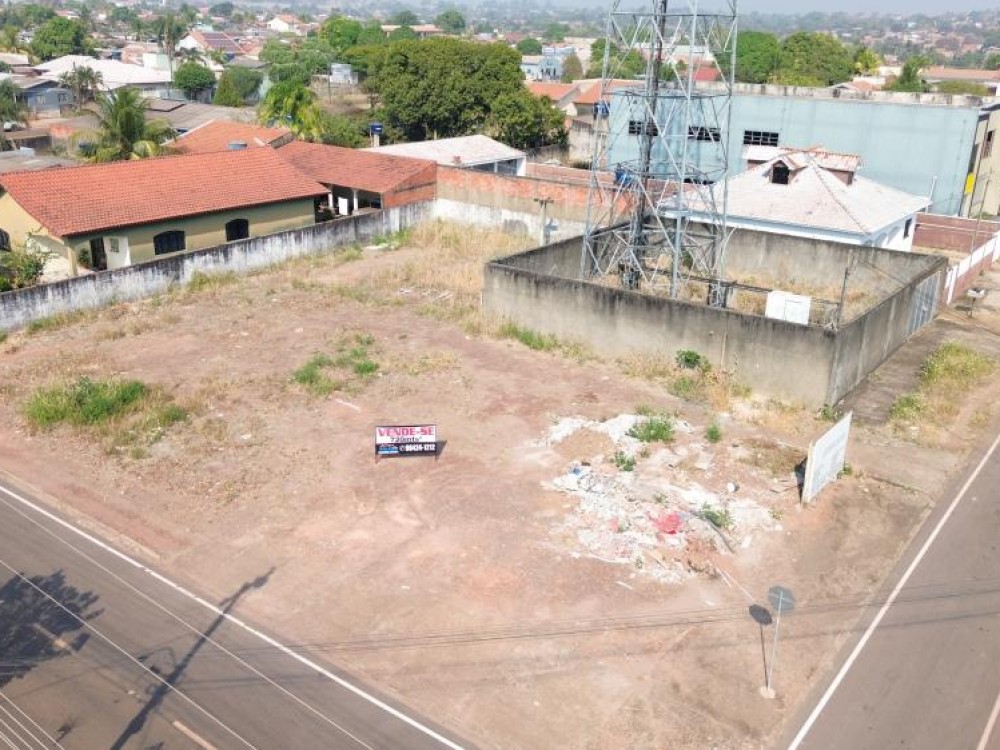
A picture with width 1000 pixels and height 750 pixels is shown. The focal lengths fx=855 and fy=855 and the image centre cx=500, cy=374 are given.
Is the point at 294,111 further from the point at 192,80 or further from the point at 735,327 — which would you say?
the point at 192,80

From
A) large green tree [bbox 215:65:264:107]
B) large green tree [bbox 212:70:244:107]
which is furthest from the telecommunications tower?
large green tree [bbox 215:65:264:107]

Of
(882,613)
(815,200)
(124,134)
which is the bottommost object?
(882,613)

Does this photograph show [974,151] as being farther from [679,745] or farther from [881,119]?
[679,745]

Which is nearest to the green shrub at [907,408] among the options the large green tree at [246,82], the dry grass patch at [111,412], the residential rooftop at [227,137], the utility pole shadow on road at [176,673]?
the utility pole shadow on road at [176,673]

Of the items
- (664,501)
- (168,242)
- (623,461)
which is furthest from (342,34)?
(664,501)

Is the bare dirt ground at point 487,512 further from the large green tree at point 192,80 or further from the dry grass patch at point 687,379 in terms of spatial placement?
the large green tree at point 192,80
